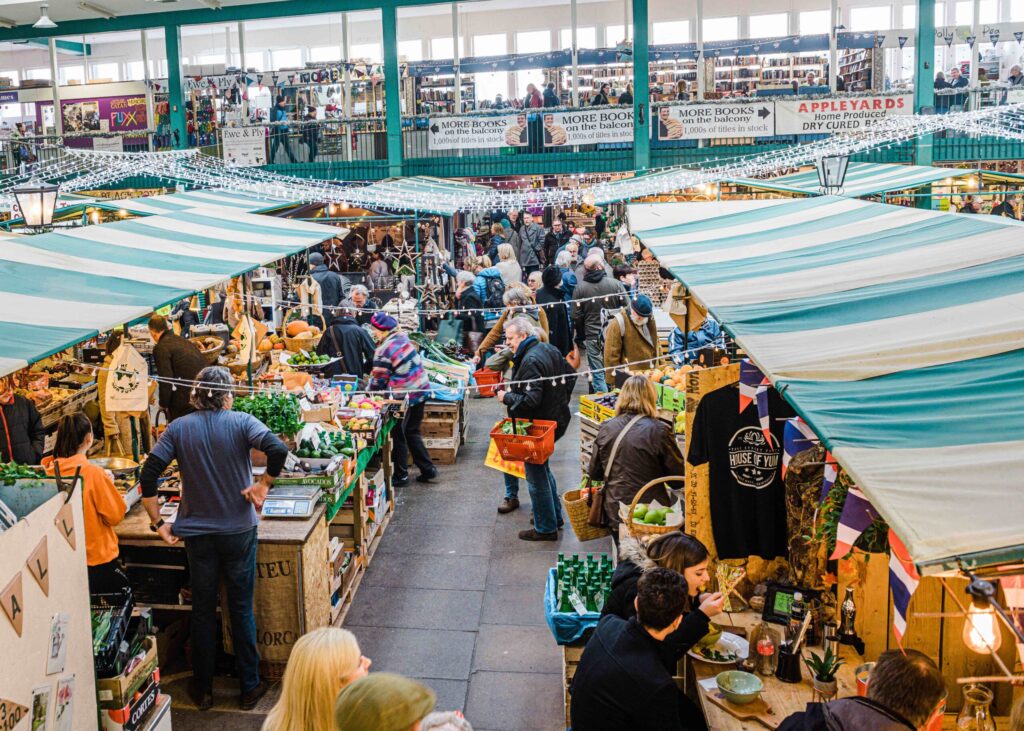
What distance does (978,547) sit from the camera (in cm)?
188

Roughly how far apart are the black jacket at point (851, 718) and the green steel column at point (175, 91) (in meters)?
20.0

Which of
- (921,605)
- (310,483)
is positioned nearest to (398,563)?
(310,483)

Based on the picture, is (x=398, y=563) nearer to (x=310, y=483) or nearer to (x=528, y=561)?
(x=528, y=561)

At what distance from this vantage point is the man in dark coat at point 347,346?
9.59m

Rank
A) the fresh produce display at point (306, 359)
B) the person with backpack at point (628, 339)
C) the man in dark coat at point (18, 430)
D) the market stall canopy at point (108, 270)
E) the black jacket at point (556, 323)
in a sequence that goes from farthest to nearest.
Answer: the black jacket at point (556, 323), the fresh produce display at point (306, 359), the person with backpack at point (628, 339), the man in dark coat at point (18, 430), the market stall canopy at point (108, 270)

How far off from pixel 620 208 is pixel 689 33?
32.1 feet

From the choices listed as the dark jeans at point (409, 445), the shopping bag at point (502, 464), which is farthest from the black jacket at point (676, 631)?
the dark jeans at point (409, 445)

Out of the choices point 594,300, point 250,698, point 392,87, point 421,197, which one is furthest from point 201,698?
point 392,87

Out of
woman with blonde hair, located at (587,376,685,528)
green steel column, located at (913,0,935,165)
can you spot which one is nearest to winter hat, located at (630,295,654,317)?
woman with blonde hair, located at (587,376,685,528)

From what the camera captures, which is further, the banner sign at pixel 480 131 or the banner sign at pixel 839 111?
the banner sign at pixel 480 131

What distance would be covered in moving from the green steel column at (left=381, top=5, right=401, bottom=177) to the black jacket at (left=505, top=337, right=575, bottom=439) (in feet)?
40.9

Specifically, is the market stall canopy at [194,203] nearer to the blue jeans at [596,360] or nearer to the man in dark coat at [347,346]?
the man in dark coat at [347,346]

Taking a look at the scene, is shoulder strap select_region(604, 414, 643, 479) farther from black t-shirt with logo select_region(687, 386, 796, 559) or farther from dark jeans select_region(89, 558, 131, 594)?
dark jeans select_region(89, 558, 131, 594)

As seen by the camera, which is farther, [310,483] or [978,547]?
[310,483]
